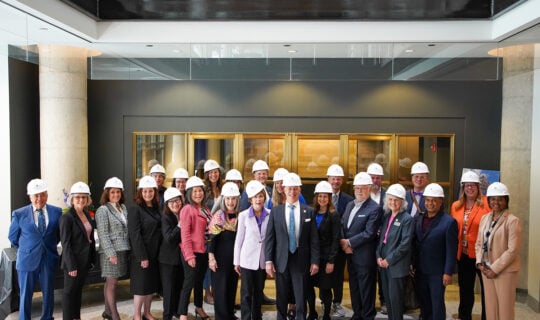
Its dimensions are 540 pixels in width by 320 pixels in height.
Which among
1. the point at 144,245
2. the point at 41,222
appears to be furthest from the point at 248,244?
the point at 41,222

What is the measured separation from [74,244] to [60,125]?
282 cm

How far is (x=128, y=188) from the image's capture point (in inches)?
344

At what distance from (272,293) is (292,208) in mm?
2180

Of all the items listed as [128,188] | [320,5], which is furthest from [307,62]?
[128,188]

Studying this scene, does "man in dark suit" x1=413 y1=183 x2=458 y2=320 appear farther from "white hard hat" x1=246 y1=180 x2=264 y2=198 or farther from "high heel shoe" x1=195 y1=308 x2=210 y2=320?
"high heel shoe" x1=195 y1=308 x2=210 y2=320

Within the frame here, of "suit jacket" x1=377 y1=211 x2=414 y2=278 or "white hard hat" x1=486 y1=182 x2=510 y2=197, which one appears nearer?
"white hard hat" x1=486 y1=182 x2=510 y2=197

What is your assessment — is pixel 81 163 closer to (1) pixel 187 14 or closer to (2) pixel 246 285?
(1) pixel 187 14

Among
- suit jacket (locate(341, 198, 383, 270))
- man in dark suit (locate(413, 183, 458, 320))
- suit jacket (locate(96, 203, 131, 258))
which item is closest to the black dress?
suit jacket (locate(96, 203, 131, 258))

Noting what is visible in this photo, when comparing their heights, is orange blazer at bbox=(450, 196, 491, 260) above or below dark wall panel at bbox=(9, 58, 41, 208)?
below

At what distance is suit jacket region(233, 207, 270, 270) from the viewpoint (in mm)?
5828

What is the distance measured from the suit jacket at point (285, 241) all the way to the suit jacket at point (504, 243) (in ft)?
5.88

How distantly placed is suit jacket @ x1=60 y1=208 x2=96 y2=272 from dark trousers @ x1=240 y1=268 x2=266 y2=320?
173cm

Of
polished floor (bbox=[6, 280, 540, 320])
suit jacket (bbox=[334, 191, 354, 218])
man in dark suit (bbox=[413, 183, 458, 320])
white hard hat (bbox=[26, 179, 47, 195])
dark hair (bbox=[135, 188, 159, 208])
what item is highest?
white hard hat (bbox=[26, 179, 47, 195])

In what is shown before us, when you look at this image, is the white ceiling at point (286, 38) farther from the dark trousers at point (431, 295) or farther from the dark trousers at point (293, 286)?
the dark trousers at point (431, 295)
